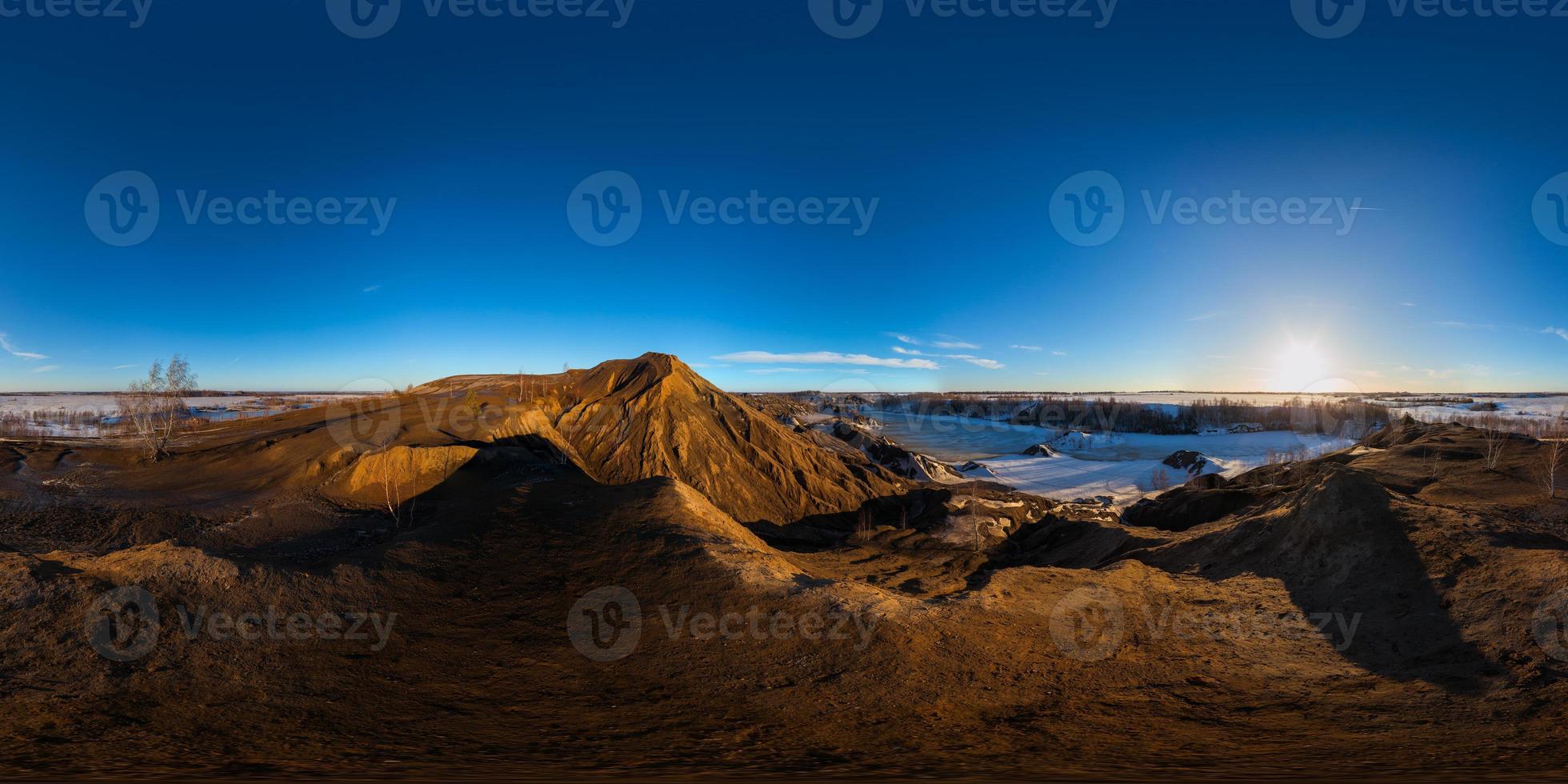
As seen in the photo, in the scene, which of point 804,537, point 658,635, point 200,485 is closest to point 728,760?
point 658,635

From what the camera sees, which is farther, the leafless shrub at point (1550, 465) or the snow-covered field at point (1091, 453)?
the snow-covered field at point (1091, 453)

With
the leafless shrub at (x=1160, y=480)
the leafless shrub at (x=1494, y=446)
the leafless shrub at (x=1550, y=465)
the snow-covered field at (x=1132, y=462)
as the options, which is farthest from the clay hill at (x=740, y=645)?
the snow-covered field at (x=1132, y=462)

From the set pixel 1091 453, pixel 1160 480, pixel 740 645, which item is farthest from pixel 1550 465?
pixel 1091 453

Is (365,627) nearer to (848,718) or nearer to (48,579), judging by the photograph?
(48,579)

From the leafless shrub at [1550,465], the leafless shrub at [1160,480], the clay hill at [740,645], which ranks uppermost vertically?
the leafless shrub at [1550,465]

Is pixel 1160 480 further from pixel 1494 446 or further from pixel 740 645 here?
pixel 740 645

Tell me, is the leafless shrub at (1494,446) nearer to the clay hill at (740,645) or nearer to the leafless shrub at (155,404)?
the clay hill at (740,645)

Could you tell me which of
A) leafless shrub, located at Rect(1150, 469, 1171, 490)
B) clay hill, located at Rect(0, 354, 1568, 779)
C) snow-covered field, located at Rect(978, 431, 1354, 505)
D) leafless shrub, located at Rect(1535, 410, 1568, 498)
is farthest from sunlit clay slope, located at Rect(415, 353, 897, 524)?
leafless shrub, located at Rect(1150, 469, 1171, 490)

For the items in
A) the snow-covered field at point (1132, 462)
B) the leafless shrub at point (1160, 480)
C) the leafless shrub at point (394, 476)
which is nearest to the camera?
the leafless shrub at point (394, 476)
